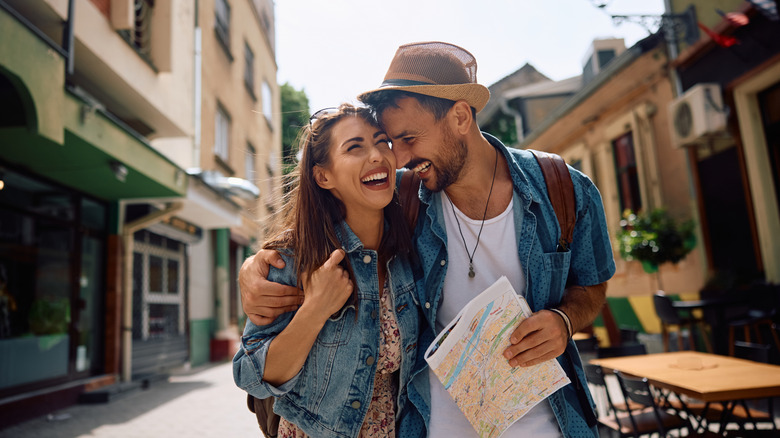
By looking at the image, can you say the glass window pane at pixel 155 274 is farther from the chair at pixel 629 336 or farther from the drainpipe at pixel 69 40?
the chair at pixel 629 336

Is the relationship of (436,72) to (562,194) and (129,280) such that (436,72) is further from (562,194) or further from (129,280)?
(129,280)

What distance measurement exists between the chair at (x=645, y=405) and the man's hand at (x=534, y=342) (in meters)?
2.37

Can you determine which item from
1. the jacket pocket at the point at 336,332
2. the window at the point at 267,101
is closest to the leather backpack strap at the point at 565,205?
the jacket pocket at the point at 336,332

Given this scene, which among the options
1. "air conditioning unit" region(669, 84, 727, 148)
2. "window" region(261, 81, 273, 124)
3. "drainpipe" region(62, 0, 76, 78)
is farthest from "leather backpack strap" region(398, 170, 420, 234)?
"window" region(261, 81, 273, 124)

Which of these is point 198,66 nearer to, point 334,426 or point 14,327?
point 14,327

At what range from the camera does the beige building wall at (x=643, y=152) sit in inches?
404

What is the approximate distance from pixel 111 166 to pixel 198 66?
6021mm

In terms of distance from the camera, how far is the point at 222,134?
49.8 feet

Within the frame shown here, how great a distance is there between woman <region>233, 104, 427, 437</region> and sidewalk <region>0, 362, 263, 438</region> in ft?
14.7

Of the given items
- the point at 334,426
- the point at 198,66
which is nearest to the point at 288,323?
the point at 334,426

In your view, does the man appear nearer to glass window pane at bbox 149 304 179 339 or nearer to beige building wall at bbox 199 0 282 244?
beige building wall at bbox 199 0 282 244

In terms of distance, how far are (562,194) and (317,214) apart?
0.92 metres

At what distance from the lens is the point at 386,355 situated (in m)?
2.01

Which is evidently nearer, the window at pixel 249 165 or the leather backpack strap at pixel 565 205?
the leather backpack strap at pixel 565 205
